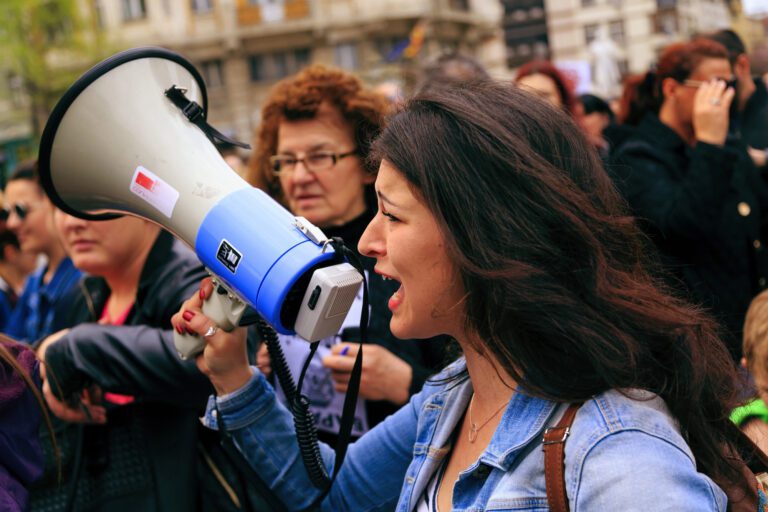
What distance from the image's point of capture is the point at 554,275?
4.21ft

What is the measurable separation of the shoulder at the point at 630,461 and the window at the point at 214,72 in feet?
96.3

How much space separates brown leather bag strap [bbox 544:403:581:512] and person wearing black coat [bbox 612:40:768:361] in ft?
5.29

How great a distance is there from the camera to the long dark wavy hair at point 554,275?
1.26 m

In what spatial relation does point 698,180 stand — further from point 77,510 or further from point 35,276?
point 35,276

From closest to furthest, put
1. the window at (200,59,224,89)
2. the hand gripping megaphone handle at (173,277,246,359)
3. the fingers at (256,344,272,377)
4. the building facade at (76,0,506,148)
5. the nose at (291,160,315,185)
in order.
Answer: the hand gripping megaphone handle at (173,277,246,359), the fingers at (256,344,272,377), the nose at (291,160,315,185), the building facade at (76,0,506,148), the window at (200,59,224,89)

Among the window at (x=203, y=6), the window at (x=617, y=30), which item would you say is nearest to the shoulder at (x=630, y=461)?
the window at (x=203, y=6)

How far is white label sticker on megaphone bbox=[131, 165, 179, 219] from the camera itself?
5.43ft

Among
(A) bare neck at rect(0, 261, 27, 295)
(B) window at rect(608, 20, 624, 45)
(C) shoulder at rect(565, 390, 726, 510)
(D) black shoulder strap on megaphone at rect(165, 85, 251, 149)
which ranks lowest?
(A) bare neck at rect(0, 261, 27, 295)

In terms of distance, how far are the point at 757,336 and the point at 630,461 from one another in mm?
1176

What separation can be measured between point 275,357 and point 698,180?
1725 millimetres

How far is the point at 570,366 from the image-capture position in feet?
4.17

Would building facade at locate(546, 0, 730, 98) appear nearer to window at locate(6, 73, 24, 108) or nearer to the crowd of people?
window at locate(6, 73, 24, 108)

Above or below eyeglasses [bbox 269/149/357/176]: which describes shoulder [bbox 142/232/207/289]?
below

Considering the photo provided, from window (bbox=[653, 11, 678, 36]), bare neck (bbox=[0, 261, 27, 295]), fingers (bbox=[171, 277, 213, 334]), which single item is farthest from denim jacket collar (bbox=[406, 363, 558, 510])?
window (bbox=[653, 11, 678, 36])
